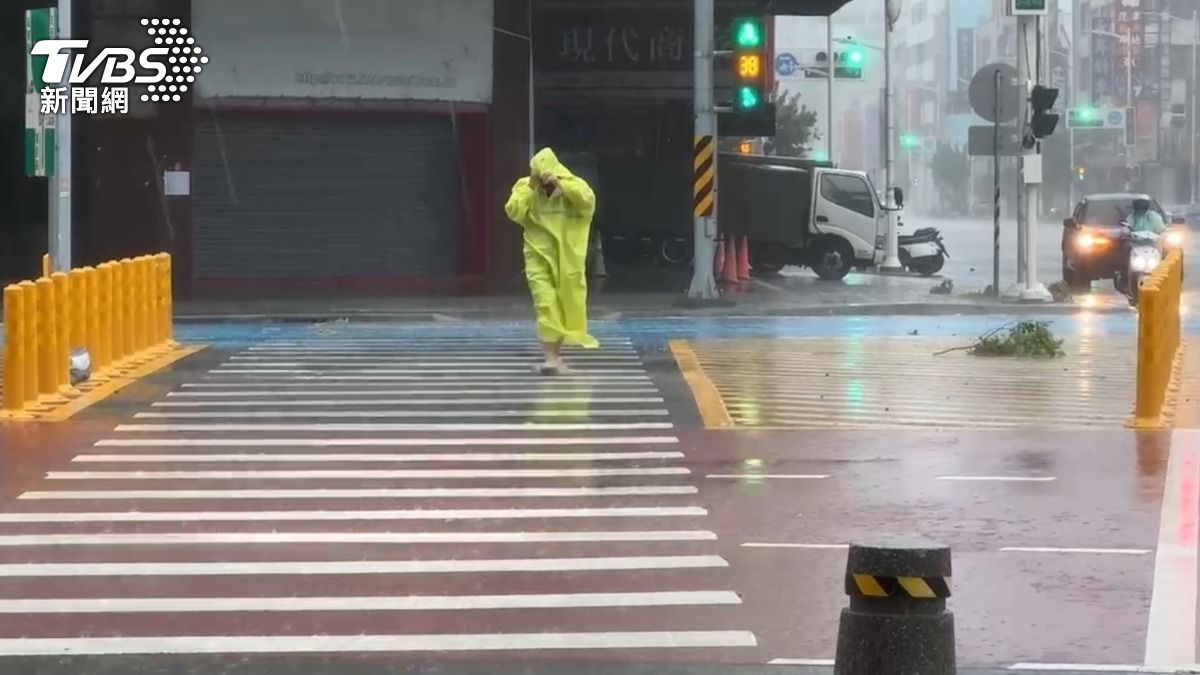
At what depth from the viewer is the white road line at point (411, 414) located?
13.3 metres

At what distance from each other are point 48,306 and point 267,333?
26.4ft

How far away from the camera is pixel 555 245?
15797mm

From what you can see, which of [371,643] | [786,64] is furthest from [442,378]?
[786,64]

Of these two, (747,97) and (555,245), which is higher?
(747,97)

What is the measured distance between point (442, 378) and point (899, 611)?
10704 mm

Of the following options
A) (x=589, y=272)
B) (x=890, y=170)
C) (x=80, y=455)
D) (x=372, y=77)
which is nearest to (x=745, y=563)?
(x=80, y=455)

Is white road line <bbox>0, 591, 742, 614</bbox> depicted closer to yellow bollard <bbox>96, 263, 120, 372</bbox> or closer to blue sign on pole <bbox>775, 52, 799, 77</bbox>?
yellow bollard <bbox>96, 263, 120, 372</bbox>

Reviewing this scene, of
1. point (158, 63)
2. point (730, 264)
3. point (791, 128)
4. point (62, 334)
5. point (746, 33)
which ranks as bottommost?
point (62, 334)

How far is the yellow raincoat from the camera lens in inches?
617

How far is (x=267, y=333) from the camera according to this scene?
71.9 ft

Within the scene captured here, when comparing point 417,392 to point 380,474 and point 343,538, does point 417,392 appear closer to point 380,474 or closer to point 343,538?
point 380,474

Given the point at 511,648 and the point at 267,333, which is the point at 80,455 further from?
the point at 267,333

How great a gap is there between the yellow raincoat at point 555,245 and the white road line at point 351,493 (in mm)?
5485

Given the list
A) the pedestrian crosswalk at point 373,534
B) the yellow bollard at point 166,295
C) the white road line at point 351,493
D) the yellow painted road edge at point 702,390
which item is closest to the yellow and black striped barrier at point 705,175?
the yellow painted road edge at point 702,390
